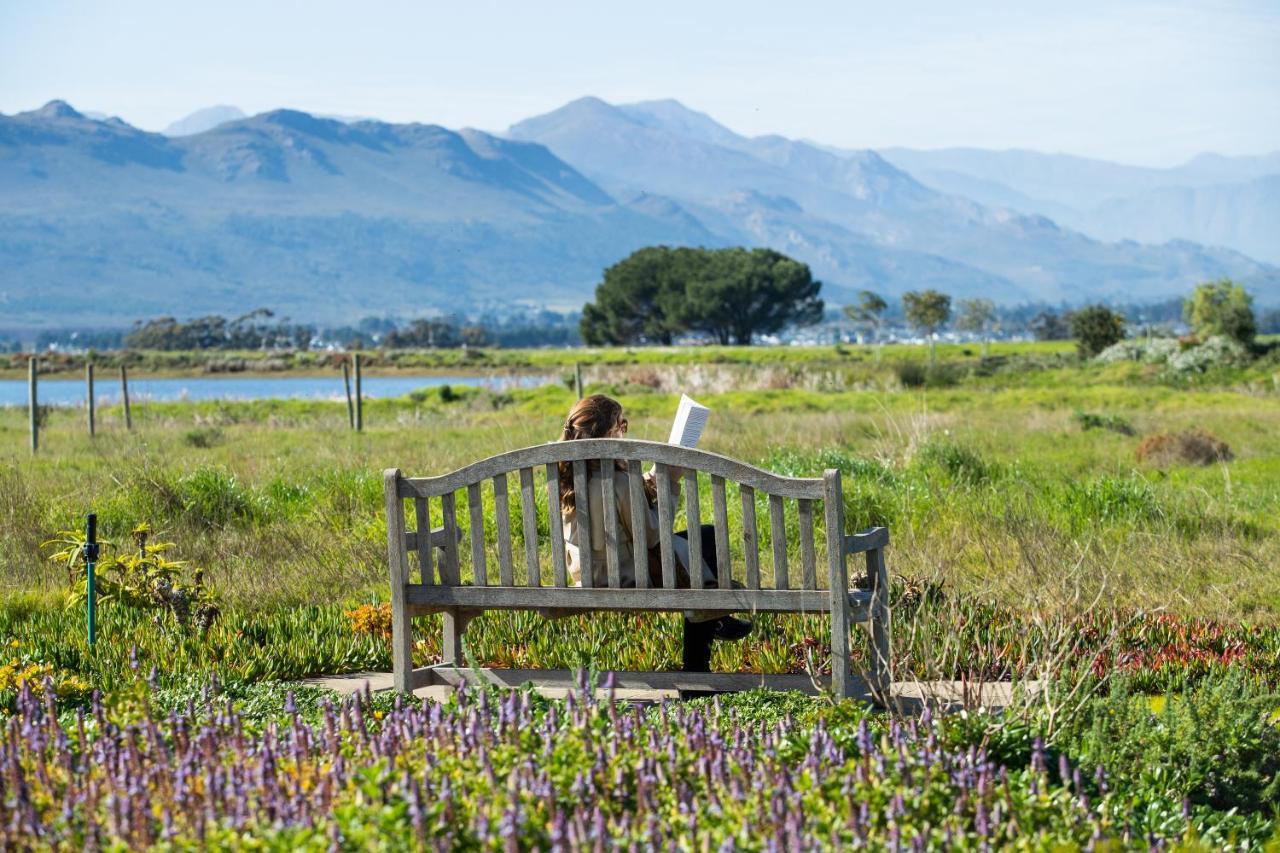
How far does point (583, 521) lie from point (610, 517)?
136 millimetres

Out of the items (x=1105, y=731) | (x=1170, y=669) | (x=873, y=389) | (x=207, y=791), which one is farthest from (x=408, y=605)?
(x=873, y=389)

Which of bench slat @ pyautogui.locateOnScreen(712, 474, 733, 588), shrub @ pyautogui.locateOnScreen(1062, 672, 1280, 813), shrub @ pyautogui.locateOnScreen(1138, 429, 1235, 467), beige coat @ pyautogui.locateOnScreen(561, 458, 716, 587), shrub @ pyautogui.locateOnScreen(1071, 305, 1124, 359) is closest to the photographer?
shrub @ pyautogui.locateOnScreen(1062, 672, 1280, 813)

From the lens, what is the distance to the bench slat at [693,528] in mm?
4859

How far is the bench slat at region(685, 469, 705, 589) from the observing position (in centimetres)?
486

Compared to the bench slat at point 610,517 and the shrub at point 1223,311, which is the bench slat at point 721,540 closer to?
the bench slat at point 610,517

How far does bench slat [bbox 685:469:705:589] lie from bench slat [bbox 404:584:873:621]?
2.1 inches

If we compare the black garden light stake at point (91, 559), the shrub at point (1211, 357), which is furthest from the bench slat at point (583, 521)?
the shrub at point (1211, 357)

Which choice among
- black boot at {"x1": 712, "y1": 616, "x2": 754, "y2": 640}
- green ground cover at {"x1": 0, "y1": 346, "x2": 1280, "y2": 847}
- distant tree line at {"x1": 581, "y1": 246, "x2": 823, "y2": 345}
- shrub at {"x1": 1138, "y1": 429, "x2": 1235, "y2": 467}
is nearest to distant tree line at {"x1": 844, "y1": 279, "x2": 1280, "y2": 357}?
distant tree line at {"x1": 581, "y1": 246, "x2": 823, "y2": 345}

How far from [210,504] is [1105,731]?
282 inches

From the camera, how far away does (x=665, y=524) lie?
506cm

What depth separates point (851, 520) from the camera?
9.80 metres

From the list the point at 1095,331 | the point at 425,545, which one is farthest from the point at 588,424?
the point at 1095,331

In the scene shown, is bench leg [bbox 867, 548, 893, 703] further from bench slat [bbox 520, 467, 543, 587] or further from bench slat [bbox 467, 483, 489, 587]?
bench slat [bbox 467, 483, 489, 587]

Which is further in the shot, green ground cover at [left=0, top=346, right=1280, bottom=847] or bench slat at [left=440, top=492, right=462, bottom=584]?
bench slat at [left=440, top=492, right=462, bottom=584]
